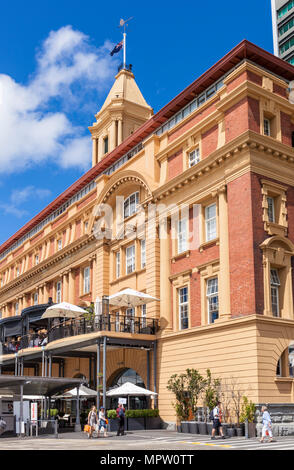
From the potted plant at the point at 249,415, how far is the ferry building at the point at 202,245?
0.54m

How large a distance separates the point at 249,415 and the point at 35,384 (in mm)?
10845

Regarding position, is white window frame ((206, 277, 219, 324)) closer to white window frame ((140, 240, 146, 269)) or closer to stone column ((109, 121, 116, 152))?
white window frame ((140, 240, 146, 269))

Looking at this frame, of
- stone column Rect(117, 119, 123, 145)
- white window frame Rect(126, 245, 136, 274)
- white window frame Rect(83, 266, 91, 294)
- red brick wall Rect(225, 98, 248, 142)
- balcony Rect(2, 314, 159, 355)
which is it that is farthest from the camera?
stone column Rect(117, 119, 123, 145)

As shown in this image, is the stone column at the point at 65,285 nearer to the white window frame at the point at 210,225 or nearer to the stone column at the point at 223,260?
the white window frame at the point at 210,225

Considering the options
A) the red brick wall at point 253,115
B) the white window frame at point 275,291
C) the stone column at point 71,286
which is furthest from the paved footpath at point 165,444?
the stone column at point 71,286

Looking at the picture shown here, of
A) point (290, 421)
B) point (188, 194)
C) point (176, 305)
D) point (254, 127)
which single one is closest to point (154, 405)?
point (176, 305)

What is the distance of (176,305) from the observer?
105ft

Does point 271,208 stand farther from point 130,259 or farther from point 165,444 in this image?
point 165,444

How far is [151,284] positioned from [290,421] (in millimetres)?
11876

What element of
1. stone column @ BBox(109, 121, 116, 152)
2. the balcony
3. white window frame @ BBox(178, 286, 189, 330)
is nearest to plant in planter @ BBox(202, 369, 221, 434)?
white window frame @ BBox(178, 286, 189, 330)

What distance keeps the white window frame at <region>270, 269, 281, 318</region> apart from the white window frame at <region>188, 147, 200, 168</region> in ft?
26.1

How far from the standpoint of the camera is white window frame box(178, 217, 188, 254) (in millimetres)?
32062

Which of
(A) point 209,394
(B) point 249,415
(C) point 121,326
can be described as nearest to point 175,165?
(C) point 121,326

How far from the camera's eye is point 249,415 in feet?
78.3
